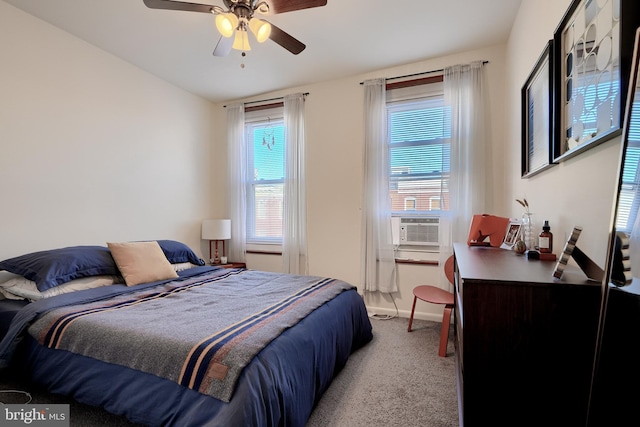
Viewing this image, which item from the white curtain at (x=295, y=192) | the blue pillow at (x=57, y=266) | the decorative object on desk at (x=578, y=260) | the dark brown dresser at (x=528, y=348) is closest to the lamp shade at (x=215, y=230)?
the white curtain at (x=295, y=192)

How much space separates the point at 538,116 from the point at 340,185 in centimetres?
208

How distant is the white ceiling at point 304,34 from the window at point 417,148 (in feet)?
1.36

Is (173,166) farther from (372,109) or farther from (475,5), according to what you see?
(475,5)

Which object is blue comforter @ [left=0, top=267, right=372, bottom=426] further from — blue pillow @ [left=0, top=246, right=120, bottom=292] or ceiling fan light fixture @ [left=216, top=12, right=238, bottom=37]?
ceiling fan light fixture @ [left=216, top=12, right=238, bottom=37]

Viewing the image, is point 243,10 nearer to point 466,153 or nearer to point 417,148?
point 417,148

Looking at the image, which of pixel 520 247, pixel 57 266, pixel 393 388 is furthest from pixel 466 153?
pixel 57 266

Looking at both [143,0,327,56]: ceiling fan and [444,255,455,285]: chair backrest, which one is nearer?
[143,0,327,56]: ceiling fan

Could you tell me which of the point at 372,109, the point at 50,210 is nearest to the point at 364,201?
the point at 372,109

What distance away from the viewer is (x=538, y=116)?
1795 mm

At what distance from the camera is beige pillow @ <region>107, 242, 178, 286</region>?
7.98 feet

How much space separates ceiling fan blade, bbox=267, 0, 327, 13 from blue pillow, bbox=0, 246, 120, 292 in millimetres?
2291

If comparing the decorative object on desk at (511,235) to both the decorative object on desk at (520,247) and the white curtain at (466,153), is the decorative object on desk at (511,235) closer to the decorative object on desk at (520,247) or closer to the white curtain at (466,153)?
the decorative object on desk at (520,247)

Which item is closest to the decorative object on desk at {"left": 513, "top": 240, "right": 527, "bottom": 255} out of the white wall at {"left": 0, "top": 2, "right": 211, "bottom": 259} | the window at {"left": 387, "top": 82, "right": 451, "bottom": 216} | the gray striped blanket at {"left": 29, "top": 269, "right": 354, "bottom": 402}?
the gray striped blanket at {"left": 29, "top": 269, "right": 354, "bottom": 402}

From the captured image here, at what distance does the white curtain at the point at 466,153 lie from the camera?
290cm
